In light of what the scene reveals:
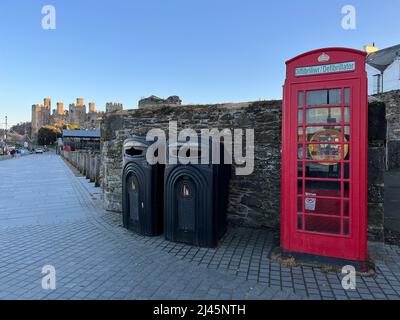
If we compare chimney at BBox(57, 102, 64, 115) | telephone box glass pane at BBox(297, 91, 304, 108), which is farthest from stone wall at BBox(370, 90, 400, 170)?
chimney at BBox(57, 102, 64, 115)

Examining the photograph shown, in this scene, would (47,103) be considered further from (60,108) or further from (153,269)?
(153,269)

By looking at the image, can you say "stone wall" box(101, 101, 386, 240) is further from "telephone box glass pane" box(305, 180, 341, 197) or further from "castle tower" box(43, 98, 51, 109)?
"castle tower" box(43, 98, 51, 109)

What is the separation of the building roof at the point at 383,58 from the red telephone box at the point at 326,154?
26.5 metres

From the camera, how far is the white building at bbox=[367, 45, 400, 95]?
24492mm

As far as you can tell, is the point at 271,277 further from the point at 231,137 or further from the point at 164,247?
the point at 231,137

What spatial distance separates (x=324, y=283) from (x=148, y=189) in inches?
113

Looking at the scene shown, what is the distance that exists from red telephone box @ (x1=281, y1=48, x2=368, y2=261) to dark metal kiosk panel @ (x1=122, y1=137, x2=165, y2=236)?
209cm

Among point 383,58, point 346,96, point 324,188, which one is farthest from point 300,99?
point 383,58

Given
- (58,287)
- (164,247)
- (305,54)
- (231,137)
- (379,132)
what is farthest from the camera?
(231,137)

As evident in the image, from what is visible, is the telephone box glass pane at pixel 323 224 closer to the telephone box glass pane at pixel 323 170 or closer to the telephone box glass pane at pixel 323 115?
the telephone box glass pane at pixel 323 170

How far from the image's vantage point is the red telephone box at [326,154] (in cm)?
346

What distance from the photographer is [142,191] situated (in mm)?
4879

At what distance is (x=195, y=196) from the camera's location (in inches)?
170
